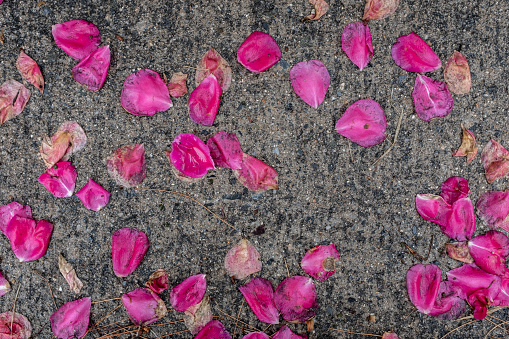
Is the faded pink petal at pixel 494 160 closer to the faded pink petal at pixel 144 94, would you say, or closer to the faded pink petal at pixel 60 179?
the faded pink petal at pixel 144 94

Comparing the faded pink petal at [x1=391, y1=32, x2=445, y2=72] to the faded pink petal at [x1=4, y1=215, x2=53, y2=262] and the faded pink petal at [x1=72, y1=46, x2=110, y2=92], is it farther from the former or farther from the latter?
the faded pink petal at [x1=4, y1=215, x2=53, y2=262]

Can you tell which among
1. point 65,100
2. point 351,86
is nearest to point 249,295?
point 351,86

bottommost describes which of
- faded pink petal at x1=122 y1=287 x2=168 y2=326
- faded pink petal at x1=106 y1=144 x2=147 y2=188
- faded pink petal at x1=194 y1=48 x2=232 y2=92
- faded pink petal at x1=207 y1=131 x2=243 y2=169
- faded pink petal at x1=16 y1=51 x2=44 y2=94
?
Result: faded pink petal at x1=122 y1=287 x2=168 y2=326

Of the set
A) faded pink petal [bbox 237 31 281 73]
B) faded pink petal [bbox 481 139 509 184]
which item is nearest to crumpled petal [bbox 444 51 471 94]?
faded pink petal [bbox 481 139 509 184]

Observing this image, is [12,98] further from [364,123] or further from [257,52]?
[364,123]

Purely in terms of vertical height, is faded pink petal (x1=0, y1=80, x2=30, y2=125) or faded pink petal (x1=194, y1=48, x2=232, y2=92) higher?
faded pink petal (x1=194, y1=48, x2=232, y2=92)

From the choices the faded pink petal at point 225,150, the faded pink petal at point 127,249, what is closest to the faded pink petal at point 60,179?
the faded pink petal at point 127,249

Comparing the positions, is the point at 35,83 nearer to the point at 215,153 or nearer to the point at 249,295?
the point at 215,153
